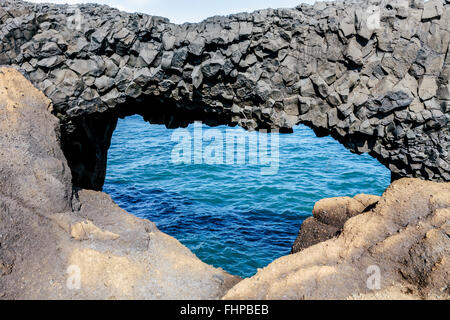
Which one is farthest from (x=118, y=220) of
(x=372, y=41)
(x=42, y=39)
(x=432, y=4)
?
(x=432, y=4)

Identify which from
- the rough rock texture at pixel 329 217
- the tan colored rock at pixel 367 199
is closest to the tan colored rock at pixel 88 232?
the rough rock texture at pixel 329 217

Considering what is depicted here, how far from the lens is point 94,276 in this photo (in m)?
6.15

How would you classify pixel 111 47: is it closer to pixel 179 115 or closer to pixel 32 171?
pixel 179 115

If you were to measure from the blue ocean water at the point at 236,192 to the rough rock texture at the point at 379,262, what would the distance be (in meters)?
6.20

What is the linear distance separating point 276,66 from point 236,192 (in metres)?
12.0

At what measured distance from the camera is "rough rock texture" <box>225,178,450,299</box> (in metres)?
5.66

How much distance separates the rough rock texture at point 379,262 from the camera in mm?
5656

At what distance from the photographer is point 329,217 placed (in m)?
11.7

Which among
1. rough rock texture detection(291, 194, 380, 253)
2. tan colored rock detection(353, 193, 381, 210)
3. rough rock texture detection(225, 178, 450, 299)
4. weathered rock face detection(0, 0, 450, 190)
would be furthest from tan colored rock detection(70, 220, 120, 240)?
tan colored rock detection(353, 193, 381, 210)

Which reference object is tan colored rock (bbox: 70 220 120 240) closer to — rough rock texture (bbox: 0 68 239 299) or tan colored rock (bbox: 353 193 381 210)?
rough rock texture (bbox: 0 68 239 299)

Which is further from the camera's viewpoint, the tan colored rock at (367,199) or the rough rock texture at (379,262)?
the tan colored rock at (367,199)

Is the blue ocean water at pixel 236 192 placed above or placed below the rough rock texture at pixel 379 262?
below

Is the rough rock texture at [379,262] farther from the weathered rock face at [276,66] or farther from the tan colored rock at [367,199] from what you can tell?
the tan colored rock at [367,199]
